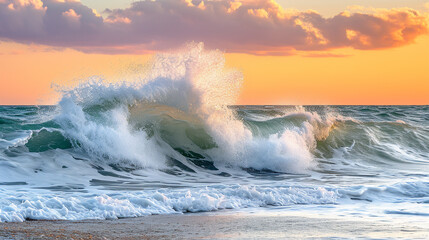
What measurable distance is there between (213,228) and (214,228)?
0.01 metres

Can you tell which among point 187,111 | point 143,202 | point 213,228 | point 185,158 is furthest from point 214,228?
point 187,111

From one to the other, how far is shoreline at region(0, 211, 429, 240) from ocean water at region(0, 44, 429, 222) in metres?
→ 0.51

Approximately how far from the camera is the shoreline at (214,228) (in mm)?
5531

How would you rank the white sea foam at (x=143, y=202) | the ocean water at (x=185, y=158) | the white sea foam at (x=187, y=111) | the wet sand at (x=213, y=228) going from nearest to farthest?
the wet sand at (x=213, y=228) < the white sea foam at (x=143, y=202) < the ocean water at (x=185, y=158) < the white sea foam at (x=187, y=111)

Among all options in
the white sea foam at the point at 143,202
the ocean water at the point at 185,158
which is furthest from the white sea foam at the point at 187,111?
the white sea foam at the point at 143,202

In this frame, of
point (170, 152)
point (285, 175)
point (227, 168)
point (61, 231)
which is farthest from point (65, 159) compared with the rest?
point (61, 231)

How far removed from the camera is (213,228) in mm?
6129

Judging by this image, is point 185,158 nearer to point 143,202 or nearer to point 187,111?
point 187,111

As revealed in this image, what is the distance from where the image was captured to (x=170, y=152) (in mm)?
13680

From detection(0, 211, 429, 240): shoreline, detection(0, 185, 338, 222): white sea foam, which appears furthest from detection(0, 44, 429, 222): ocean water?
detection(0, 211, 429, 240): shoreline

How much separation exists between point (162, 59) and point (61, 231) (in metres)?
9.95

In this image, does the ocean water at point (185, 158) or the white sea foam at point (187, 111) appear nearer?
the ocean water at point (185, 158)

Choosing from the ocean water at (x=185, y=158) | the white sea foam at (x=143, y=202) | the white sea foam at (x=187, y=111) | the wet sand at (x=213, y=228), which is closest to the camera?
the wet sand at (x=213, y=228)

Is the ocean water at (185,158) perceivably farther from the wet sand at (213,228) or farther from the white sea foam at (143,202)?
the wet sand at (213,228)
